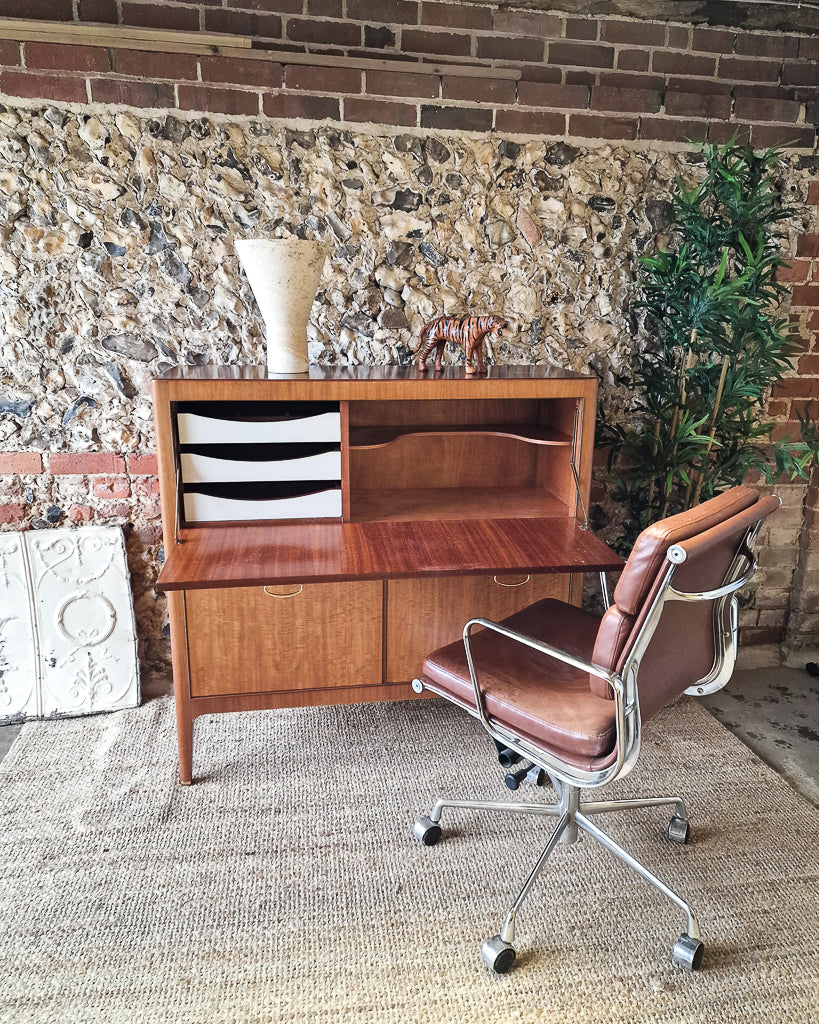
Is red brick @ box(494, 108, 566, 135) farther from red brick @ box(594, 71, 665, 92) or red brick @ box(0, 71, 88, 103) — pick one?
red brick @ box(0, 71, 88, 103)

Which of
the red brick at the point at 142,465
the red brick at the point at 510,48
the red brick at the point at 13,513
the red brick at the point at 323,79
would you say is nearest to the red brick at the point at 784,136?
the red brick at the point at 510,48

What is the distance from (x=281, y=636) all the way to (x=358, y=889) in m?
0.70

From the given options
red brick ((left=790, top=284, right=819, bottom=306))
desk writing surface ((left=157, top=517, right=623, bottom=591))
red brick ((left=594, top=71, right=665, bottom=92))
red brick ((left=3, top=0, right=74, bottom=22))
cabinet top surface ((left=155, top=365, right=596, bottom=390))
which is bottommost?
desk writing surface ((left=157, top=517, right=623, bottom=591))

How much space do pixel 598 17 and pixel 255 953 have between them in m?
2.87

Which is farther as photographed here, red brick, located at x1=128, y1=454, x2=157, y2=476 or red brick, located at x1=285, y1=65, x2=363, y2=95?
red brick, located at x1=128, y1=454, x2=157, y2=476

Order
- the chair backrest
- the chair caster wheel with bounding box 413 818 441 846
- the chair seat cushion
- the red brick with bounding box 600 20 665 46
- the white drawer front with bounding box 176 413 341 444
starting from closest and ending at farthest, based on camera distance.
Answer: the chair backrest
the chair seat cushion
the chair caster wheel with bounding box 413 818 441 846
the white drawer front with bounding box 176 413 341 444
the red brick with bounding box 600 20 665 46

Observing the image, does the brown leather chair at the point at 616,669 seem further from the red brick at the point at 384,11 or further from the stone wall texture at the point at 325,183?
the red brick at the point at 384,11

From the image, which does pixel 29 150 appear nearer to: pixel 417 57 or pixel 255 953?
pixel 417 57

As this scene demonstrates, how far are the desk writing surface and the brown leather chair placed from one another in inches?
8.1

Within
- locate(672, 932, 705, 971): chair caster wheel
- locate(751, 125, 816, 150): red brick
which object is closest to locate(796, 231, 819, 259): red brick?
locate(751, 125, 816, 150): red brick

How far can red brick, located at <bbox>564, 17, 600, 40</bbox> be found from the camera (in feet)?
7.65

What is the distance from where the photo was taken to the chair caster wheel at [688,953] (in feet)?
5.15

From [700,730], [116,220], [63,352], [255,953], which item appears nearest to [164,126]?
[116,220]

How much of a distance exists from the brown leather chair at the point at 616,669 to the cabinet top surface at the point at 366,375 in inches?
28.8
